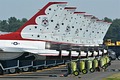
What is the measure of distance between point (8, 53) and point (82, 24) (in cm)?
2653

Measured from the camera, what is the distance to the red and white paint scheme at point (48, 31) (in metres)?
40.7

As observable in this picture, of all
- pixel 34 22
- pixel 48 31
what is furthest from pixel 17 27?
pixel 34 22

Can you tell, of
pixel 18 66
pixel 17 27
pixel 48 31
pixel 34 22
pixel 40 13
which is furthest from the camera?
pixel 17 27

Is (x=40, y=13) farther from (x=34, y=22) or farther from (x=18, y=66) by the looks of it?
(x=18, y=66)

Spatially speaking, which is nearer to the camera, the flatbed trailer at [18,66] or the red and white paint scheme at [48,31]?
the red and white paint scheme at [48,31]

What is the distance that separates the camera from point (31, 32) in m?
45.1

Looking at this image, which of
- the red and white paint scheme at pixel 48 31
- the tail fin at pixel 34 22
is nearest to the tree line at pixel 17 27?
the red and white paint scheme at pixel 48 31

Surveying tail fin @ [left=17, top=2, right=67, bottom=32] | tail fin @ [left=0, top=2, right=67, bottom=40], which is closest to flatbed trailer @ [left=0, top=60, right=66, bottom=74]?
tail fin @ [left=0, top=2, right=67, bottom=40]

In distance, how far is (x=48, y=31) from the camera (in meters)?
48.0

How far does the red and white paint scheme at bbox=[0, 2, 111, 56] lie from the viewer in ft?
133

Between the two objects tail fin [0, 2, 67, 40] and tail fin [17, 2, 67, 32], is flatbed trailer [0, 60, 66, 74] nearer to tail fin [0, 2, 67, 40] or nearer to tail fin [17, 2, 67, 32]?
tail fin [0, 2, 67, 40]

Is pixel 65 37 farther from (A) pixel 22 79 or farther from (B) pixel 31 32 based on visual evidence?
(A) pixel 22 79

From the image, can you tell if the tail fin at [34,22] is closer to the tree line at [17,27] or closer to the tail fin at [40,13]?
the tail fin at [40,13]

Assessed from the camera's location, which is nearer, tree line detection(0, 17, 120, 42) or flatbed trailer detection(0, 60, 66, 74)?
flatbed trailer detection(0, 60, 66, 74)
